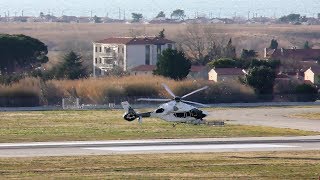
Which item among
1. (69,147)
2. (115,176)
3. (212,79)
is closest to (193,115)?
(69,147)

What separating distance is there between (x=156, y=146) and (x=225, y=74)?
65.5 m

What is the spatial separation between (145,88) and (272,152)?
5523cm

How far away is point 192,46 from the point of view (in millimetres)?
173250

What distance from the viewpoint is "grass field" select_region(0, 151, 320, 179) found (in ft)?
154

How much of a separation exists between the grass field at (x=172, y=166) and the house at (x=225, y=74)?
67542mm

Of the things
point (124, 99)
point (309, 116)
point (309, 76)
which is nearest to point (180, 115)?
point (309, 116)

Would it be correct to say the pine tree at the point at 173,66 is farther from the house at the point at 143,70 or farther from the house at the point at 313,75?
the house at the point at 313,75

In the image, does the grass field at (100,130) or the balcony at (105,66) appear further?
the balcony at (105,66)

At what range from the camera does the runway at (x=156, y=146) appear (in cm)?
5703

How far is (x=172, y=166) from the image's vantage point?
1973 inches

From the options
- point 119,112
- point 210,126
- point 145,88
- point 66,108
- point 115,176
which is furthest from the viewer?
point 145,88

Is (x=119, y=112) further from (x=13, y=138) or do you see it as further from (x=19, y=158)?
A: (x=19, y=158)

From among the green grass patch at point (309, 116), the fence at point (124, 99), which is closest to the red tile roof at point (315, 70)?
the fence at point (124, 99)

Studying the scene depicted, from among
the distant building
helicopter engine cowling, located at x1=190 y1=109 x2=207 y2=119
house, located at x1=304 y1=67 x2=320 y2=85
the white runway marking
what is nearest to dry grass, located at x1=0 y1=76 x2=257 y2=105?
house, located at x1=304 y1=67 x2=320 y2=85
